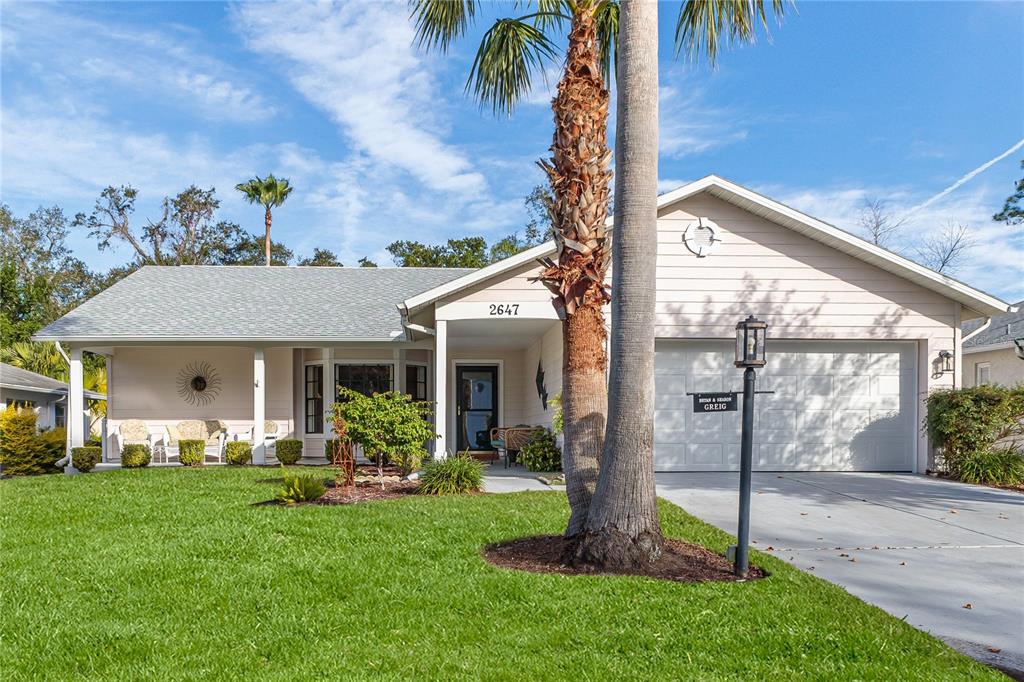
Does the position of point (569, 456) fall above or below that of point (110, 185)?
below

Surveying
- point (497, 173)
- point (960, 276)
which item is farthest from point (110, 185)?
point (960, 276)

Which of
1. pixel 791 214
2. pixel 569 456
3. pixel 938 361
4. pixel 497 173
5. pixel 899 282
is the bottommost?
pixel 569 456

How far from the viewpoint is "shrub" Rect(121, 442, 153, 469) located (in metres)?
14.5

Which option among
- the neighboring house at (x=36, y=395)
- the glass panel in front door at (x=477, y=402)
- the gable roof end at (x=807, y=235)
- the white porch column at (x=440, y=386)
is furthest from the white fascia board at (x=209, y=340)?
the neighboring house at (x=36, y=395)

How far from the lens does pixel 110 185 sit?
3569 centimetres

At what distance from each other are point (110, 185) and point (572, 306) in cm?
3616

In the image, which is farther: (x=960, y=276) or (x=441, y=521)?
(x=960, y=276)

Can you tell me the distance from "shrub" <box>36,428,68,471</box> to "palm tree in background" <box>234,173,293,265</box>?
1702 cm

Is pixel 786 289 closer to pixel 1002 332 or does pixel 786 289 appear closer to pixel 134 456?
pixel 1002 332

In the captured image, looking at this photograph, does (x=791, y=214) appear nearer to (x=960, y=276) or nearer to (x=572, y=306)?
(x=572, y=306)

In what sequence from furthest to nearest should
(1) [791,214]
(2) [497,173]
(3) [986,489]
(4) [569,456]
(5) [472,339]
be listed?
(2) [497,173] < (5) [472,339] < (1) [791,214] < (3) [986,489] < (4) [569,456]

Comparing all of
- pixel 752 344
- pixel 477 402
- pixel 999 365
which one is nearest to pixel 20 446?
pixel 477 402

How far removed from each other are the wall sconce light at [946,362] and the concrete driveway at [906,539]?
1.81 m

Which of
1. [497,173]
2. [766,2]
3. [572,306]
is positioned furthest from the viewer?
[497,173]
